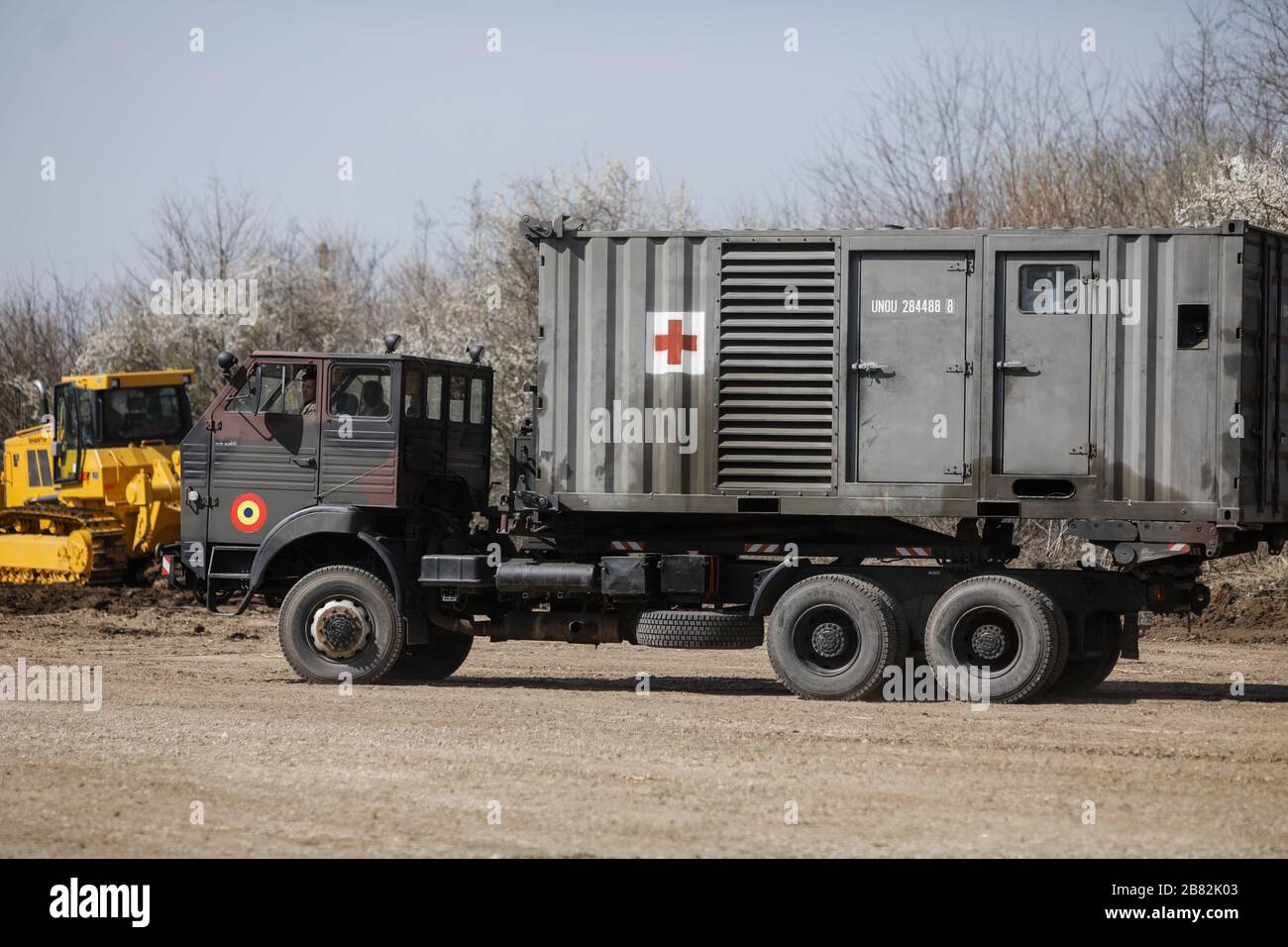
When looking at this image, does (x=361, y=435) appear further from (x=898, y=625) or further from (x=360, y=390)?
(x=898, y=625)

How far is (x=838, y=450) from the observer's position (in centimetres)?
1288

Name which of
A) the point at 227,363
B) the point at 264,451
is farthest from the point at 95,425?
the point at 227,363

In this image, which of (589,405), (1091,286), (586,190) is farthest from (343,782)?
(586,190)

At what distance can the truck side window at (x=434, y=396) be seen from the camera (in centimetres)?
1441

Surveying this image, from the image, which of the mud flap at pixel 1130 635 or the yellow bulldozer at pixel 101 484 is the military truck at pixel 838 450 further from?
the yellow bulldozer at pixel 101 484

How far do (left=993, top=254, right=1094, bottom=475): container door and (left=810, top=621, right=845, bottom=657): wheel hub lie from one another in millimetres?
1888

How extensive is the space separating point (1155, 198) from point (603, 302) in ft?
57.3

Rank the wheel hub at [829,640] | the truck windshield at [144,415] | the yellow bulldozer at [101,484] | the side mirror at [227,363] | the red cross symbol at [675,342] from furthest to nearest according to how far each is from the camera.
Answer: the truck windshield at [144,415], the yellow bulldozer at [101,484], the side mirror at [227,363], the red cross symbol at [675,342], the wheel hub at [829,640]

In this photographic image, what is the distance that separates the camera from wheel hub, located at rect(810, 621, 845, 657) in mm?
13039

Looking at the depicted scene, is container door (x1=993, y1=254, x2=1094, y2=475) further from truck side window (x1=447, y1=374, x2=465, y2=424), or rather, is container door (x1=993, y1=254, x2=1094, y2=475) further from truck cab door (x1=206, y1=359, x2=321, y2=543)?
truck cab door (x1=206, y1=359, x2=321, y2=543)

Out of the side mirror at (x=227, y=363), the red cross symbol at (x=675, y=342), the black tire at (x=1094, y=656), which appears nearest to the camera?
the red cross symbol at (x=675, y=342)

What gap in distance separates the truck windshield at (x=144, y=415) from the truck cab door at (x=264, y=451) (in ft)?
39.4

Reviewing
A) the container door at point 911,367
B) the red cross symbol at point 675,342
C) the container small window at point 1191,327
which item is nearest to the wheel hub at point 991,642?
the container door at point 911,367
